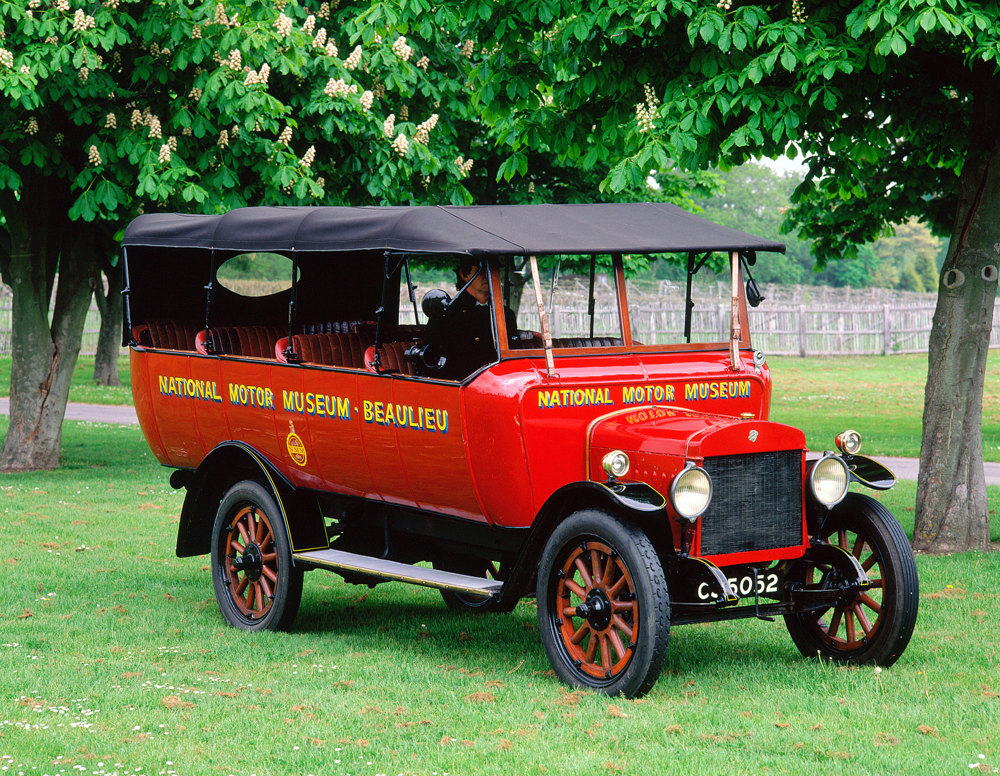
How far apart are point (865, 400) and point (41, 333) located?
15830 millimetres

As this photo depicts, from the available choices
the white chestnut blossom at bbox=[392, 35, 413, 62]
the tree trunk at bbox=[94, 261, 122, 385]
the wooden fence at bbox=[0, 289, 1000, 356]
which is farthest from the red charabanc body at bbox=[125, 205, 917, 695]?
the wooden fence at bbox=[0, 289, 1000, 356]

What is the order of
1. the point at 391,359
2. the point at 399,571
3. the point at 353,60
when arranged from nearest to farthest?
the point at 399,571
the point at 391,359
the point at 353,60

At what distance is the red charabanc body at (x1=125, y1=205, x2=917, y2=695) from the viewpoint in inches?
251

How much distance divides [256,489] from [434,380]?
1705 millimetres

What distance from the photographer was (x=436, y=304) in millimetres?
7277

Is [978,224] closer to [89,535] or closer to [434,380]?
[434,380]

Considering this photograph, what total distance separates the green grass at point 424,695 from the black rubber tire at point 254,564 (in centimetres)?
16

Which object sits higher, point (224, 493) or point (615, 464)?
point (615, 464)

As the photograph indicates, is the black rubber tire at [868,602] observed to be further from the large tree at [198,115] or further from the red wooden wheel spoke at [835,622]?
the large tree at [198,115]

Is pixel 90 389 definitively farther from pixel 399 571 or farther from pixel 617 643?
pixel 617 643

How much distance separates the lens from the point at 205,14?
1336 cm

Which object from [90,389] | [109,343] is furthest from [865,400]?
[109,343]

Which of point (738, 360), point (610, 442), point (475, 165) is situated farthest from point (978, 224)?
point (475, 165)

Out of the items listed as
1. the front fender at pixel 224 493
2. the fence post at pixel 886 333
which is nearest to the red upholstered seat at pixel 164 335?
the front fender at pixel 224 493
